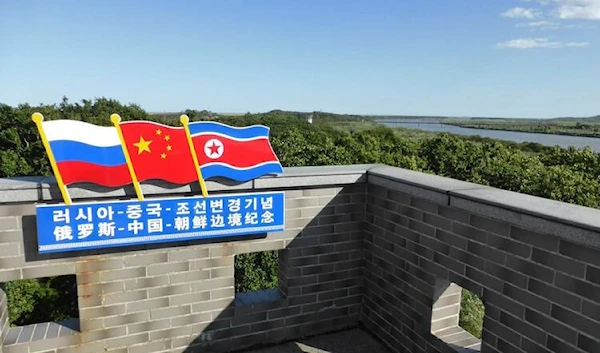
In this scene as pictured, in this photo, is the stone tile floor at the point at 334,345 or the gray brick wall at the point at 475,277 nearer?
the gray brick wall at the point at 475,277

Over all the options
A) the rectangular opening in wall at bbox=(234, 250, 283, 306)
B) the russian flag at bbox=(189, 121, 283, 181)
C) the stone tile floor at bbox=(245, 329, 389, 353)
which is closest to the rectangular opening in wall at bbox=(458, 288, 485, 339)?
the stone tile floor at bbox=(245, 329, 389, 353)

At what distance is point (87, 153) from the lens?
195 inches

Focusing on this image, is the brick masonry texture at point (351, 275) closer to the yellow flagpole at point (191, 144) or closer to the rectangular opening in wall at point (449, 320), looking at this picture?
the rectangular opening in wall at point (449, 320)

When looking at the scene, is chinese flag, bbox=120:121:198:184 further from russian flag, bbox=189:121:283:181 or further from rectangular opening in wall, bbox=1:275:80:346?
rectangular opening in wall, bbox=1:275:80:346

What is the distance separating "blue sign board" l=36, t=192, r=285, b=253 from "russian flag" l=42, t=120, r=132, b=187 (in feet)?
1.03

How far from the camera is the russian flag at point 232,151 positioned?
551 cm

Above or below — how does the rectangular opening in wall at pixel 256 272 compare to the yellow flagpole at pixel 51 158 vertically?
below

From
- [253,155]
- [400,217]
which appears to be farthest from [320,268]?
[253,155]

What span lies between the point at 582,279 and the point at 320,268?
3.69 meters

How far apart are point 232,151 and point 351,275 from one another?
2842mm

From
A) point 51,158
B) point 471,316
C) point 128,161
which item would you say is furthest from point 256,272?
point 51,158

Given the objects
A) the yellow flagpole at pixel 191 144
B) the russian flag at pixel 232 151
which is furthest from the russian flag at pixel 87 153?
the russian flag at pixel 232 151

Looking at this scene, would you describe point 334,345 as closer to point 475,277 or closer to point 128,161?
point 475,277

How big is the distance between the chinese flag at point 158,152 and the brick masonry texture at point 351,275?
0.24m
